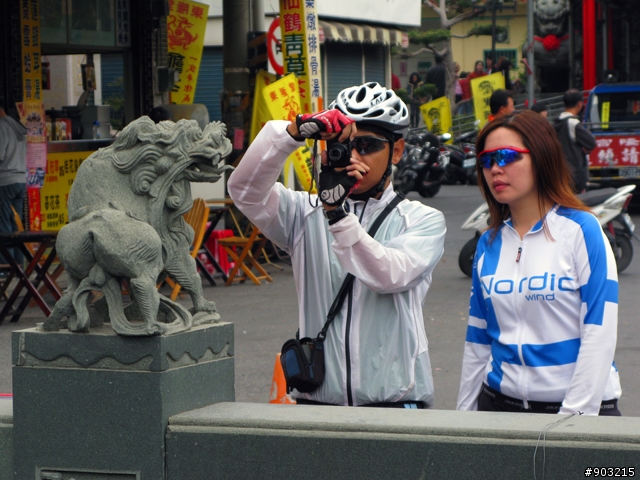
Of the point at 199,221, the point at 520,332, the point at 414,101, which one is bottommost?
the point at 520,332

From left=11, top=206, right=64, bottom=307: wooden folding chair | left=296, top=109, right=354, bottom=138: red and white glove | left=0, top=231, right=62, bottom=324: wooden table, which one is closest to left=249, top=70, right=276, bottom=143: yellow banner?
left=11, top=206, right=64, bottom=307: wooden folding chair

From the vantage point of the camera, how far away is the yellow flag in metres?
11.0

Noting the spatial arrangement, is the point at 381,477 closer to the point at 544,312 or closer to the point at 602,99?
the point at 544,312

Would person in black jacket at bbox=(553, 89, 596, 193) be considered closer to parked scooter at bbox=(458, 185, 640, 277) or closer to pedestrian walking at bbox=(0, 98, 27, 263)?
parked scooter at bbox=(458, 185, 640, 277)

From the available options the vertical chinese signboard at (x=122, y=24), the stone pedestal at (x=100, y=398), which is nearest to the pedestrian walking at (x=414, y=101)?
the vertical chinese signboard at (x=122, y=24)

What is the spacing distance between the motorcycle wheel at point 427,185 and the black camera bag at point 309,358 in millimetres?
17263

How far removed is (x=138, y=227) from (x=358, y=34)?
20914 millimetres

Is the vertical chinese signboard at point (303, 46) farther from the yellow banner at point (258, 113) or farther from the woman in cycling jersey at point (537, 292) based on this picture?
the woman in cycling jersey at point (537, 292)

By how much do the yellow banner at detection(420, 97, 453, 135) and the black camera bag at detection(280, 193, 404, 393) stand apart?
22.6 metres

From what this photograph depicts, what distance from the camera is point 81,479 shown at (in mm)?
2986

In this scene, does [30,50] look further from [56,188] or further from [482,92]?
[482,92]

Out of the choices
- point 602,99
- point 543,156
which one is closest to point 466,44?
point 602,99

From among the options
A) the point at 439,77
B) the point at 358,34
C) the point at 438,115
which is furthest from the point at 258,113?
the point at 439,77

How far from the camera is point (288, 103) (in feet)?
36.8
